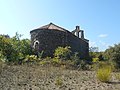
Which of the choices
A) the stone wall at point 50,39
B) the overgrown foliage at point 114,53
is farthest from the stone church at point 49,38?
the overgrown foliage at point 114,53

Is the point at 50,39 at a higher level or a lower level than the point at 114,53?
higher

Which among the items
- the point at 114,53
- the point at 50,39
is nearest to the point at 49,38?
the point at 50,39

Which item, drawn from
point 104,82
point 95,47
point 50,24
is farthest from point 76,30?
point 104,82

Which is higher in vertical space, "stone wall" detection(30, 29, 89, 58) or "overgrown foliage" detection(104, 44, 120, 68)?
"stone wall" detection(30, 29, 89, 58)

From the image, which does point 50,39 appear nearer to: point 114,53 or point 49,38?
point 49,38

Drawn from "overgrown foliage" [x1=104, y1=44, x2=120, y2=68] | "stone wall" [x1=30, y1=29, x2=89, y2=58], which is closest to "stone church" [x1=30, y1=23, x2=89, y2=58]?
"stone wall" [x1=30, y1=29, x2=89, y2=58]

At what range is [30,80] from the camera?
1424 centimetres

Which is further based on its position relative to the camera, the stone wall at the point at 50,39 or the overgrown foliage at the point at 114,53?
the stone wall at the point at 50,39

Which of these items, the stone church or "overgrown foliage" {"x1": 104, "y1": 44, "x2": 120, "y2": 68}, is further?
the stone church

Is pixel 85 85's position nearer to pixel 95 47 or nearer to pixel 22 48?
pixel 22 48

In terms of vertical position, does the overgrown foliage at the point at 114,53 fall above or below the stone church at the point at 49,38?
below

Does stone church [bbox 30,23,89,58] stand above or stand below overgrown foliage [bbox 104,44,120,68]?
above

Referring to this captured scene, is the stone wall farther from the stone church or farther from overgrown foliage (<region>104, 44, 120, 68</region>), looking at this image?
overgrown foliage (<region>104, 44, 120, 68</region>)

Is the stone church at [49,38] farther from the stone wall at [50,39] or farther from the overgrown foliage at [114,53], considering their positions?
the overgrown foliage at [114,53]
